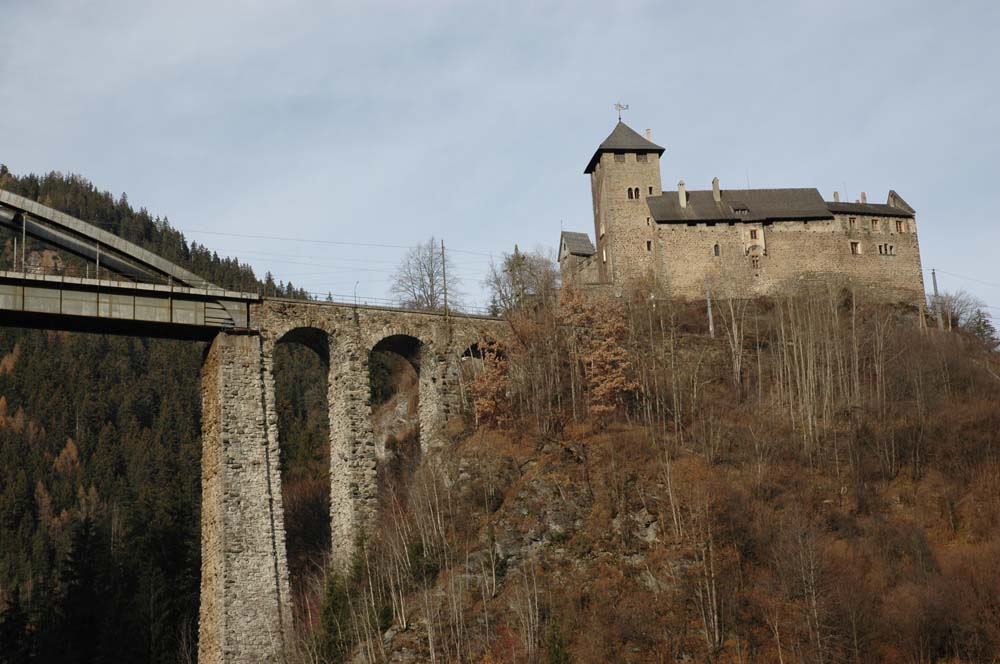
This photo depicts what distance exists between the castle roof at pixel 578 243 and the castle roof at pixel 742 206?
11543mm

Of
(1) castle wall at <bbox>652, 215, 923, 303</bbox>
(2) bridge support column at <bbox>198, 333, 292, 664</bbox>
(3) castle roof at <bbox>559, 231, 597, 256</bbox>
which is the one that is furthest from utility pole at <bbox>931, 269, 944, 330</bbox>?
(2) bridge support column at <bbox>198, 333, 292, 664</bbox>

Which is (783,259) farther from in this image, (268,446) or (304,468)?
(268,446)

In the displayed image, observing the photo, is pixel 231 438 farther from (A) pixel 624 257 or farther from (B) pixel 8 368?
(B) pixel 8 368

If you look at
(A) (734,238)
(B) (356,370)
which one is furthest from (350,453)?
(A) (734,238)

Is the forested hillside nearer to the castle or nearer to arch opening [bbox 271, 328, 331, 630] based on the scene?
arch opening [bbox 271, 328, 331, 630]

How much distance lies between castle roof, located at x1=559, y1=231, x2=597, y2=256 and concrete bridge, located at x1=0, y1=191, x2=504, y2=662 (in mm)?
33695

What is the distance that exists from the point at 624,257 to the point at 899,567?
29.8 m

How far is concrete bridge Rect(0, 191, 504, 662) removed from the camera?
37438 millimetres

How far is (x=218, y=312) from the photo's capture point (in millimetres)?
41062

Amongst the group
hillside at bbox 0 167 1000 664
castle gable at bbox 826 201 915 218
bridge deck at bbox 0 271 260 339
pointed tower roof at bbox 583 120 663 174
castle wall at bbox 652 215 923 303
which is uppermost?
pointed tower roof at bbox 583 120 663 174

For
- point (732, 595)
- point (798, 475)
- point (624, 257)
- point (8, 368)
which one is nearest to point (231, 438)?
point (732, 595)

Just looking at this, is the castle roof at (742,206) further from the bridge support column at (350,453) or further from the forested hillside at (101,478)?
the forested hillside at (101,478)

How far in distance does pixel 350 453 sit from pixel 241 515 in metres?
Result: 5.92

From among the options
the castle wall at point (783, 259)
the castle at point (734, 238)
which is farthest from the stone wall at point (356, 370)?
the castle wall at point (783, 259)
